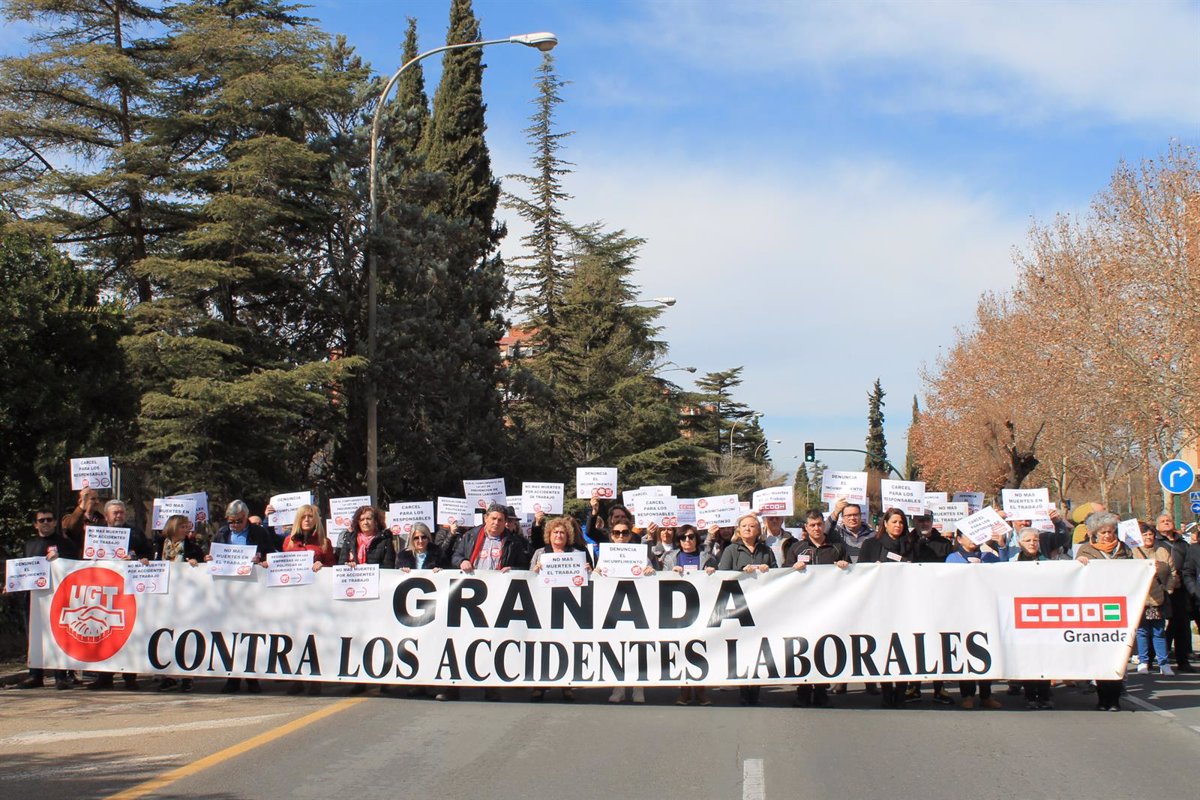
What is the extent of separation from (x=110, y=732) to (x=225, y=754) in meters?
1.50

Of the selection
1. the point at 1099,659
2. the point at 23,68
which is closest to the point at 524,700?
the point at 1099,659

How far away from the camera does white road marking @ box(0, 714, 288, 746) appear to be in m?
8.70

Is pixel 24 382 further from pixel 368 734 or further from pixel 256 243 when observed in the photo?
pixel 368 734

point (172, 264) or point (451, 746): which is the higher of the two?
point (172, 264)

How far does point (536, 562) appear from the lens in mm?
10906

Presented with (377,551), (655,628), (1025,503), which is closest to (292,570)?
(377,551)

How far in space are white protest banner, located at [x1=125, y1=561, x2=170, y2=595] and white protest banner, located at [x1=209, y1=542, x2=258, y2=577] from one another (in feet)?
1.55

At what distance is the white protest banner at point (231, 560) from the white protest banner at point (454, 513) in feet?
8.25

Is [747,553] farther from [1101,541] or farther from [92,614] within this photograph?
[92,614]

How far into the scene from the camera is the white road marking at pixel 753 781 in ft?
23.0

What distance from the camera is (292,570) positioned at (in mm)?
11023

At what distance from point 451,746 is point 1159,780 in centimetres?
470

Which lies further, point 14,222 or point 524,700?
point 14,222

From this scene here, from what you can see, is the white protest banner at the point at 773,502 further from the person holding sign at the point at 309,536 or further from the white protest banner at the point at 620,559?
the person holding sign at the point at 309,536
